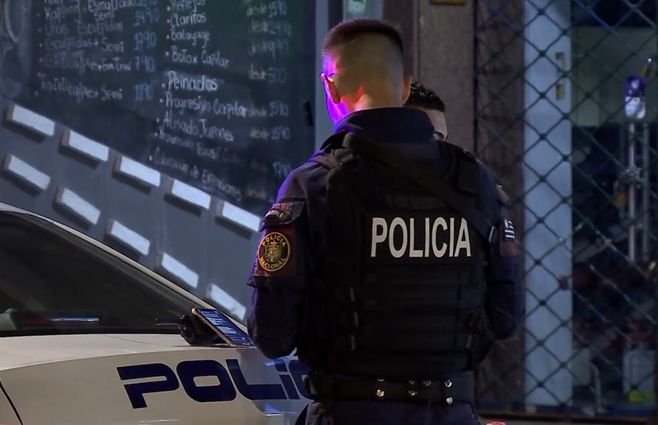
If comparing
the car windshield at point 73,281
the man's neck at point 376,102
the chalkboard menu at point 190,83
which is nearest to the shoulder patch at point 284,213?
the man's neck at point 376,102

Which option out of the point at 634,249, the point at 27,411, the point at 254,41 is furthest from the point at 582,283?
the point at 27,411

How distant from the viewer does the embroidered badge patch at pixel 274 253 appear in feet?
8.51

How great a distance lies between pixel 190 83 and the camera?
22.7 ft

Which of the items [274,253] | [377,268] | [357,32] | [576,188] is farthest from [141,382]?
[576,188]

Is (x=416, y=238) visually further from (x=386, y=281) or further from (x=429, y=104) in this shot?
(x=429, y=104)

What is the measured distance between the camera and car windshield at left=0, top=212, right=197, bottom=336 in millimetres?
3719

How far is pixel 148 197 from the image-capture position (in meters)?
7.04

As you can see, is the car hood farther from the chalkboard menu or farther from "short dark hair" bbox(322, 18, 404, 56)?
the chalkboard menu

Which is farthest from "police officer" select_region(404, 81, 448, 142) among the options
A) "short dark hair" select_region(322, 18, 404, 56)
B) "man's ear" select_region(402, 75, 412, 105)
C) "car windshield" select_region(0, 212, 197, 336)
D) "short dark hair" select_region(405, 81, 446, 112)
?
"car windshield" select_region(0, 212, 197, 336)

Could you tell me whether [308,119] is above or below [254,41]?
below

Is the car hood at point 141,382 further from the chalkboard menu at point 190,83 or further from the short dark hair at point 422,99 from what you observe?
the chalkboard menu at point 190,83

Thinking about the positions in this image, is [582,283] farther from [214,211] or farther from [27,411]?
[27,411]

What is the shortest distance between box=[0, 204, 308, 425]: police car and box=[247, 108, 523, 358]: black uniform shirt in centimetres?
29

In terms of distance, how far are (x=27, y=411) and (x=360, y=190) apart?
828mm
